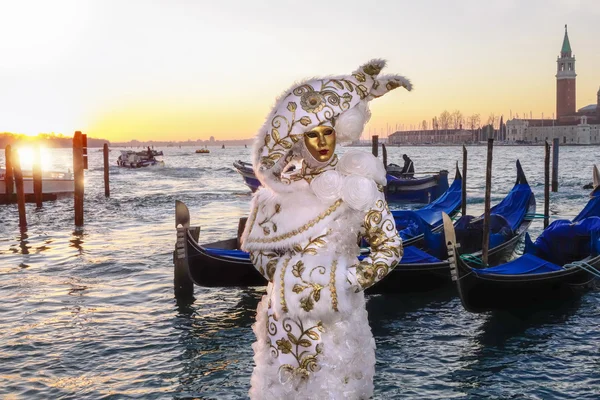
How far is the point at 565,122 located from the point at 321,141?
119 meters

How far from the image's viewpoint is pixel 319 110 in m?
2.17

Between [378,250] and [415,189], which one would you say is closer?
[378,250]

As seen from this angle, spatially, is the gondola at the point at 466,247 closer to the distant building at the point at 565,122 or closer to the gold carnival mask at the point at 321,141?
the gold carnival mask at the point at 321,141

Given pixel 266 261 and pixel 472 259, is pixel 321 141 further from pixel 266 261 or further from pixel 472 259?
pixel 472 259

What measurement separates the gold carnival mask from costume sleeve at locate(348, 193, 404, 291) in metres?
0.26

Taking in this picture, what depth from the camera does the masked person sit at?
2.12 m

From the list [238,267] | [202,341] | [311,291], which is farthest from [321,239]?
[238,267]

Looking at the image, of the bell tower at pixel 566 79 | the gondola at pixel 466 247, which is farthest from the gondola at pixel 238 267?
the bell tower at pixel 566 79

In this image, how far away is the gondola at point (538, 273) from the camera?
5630mm

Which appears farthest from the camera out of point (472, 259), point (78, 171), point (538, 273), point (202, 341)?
point (78, 171)

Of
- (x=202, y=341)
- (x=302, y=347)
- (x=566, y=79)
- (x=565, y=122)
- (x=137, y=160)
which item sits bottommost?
(x=202, y=341)

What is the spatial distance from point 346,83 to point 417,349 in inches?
146

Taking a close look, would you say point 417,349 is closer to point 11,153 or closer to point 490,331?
point 490,331

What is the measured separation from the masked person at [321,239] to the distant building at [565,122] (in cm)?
11629
